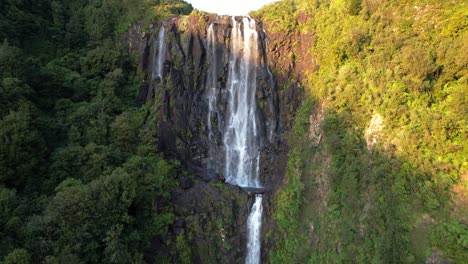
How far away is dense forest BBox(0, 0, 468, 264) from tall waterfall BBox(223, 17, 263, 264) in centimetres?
242

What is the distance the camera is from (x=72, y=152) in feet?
59.7

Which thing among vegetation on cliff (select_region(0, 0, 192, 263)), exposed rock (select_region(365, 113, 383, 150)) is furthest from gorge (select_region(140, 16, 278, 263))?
exposed rock (select_region(365, 113, 383, 150))

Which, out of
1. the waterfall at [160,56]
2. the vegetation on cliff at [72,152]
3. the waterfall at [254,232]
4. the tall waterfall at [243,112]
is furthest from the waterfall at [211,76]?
the waterfall at [254,232]

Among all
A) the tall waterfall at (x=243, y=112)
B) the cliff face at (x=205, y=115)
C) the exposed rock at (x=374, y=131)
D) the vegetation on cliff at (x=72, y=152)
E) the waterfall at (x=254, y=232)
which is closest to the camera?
the vegetation on cliff at (x=72, y=152)

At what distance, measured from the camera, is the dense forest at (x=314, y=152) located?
49.3 feet

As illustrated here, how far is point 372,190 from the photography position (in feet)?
54.4

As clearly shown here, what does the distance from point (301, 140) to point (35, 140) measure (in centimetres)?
1775

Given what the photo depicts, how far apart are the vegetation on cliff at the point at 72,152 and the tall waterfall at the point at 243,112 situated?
5403mm

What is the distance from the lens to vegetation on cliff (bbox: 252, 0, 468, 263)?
15273mm

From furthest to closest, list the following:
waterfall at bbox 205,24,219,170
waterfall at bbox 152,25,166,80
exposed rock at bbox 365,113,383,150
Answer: waterfall at bbox 152,25,166,80, waterfall at bbox 205,24,219,170, exposed rock at bbox 365,113,383,150

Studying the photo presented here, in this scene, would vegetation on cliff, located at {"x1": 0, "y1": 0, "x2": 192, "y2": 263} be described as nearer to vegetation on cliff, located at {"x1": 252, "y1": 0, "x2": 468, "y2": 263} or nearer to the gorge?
the gorge

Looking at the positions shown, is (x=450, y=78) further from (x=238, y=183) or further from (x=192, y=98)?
(x=192, y=98)

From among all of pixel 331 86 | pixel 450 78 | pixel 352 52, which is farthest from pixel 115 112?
pixel 450 78

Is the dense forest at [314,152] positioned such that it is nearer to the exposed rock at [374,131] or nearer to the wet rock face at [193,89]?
the exposed rock at [374,131]
